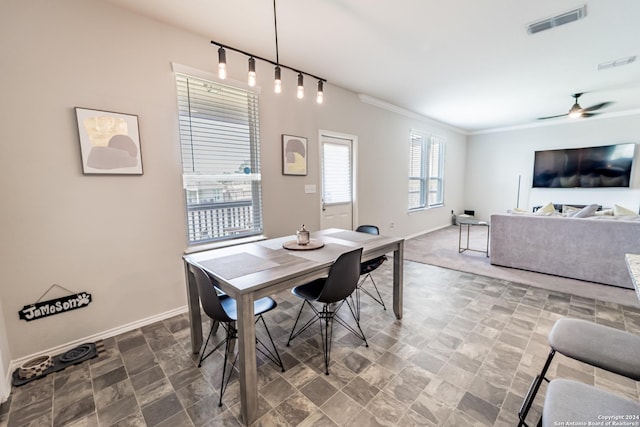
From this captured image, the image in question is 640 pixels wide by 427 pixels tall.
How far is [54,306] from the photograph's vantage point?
207 cm

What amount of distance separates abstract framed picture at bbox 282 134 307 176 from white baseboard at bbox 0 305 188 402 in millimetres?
1976

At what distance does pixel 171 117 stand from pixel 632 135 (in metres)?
8.63

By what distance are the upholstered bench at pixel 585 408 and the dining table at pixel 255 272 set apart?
4.03ft

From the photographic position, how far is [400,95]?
448 cm

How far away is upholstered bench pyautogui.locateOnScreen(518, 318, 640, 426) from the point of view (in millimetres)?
1070

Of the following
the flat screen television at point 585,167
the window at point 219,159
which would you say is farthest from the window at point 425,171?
the window at point 219,159

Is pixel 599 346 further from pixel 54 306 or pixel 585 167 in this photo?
pixel 585 167

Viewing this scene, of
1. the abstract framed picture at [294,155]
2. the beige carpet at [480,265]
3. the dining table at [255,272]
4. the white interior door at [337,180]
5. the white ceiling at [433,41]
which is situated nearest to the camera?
the dining table at [255,272]

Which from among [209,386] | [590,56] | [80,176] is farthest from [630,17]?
[80,176]

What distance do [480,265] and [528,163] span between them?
462 cm

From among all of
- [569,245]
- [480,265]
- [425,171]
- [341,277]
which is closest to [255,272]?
[341,277]

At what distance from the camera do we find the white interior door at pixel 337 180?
402 cm

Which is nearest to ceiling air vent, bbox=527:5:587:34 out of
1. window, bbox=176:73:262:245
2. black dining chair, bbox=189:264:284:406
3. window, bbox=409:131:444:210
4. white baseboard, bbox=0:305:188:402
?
window, bbox=176:73:262:245

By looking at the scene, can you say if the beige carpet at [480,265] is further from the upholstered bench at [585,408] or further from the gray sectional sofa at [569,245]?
the upholstered bench at [585,408]
